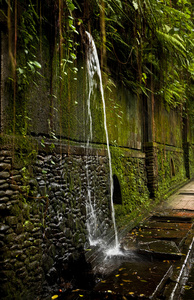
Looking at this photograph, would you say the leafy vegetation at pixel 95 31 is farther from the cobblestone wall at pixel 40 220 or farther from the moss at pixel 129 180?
the moss at pixel 129 180

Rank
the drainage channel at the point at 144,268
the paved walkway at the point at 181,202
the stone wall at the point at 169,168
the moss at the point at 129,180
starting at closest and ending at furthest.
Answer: the drainage channel at the point at 144,268 → the moss at the point at 129,180 → the paved walkway at the point at 181,202 → the stone wall at the point at 169,168

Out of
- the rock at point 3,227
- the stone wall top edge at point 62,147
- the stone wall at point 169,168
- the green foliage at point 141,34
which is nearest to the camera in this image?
the rock at point 3,227

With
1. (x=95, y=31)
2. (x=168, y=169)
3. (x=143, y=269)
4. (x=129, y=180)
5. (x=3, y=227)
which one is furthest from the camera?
(x=168, y=169)

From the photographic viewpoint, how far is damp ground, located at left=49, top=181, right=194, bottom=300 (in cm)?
392

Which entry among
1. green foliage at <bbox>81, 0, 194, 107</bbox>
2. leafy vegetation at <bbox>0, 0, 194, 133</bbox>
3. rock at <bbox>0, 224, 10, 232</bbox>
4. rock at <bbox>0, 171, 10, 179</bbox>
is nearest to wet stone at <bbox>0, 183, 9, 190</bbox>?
rock at <bbox>0, 171, 10, 179</bbox>

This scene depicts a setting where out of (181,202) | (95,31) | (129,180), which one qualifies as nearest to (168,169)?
(181,202)

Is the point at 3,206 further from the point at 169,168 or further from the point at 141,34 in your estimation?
the point at 169,168

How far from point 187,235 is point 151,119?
574 centimetres

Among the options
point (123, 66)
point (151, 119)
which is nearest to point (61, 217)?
point (123, 66)

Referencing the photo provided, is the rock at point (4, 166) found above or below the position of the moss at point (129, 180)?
above

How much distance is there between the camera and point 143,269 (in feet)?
15.5

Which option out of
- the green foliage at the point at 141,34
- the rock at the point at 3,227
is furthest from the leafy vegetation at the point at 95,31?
the rock at the point at 3,227

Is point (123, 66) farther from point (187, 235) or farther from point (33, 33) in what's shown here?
point (187, 235)

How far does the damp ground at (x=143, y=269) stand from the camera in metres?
3.92
